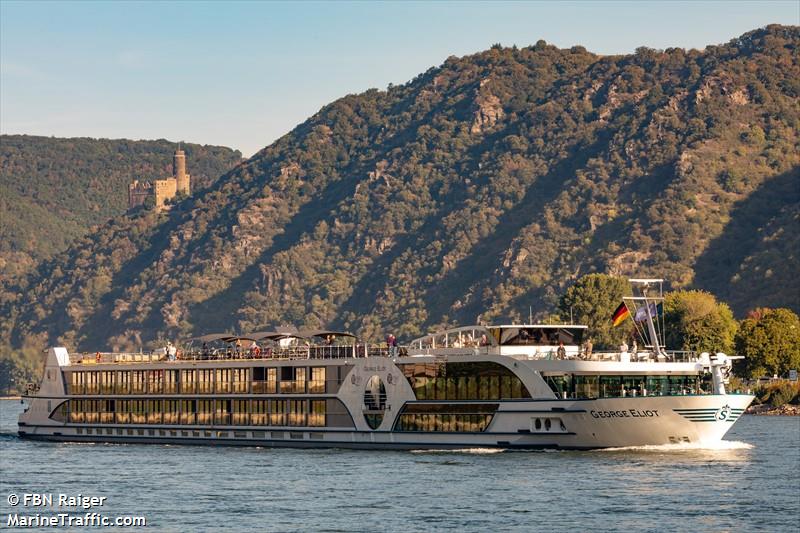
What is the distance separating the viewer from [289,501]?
61.9m

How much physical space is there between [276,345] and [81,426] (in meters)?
14.6

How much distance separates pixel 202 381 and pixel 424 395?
16.3 metres

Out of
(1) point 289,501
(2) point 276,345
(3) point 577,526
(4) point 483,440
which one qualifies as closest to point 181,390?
(2) point 276,345

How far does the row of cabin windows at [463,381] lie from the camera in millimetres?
74750

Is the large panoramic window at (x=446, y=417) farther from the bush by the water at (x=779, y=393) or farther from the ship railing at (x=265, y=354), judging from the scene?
the bush by the water at (x=779, y=393)

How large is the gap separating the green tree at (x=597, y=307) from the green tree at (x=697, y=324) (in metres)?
7.87

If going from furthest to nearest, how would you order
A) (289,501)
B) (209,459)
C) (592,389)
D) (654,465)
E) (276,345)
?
1. (276,345)
2. (209,459)
3. (592,389)
4. (654,465)
5. (289,501)

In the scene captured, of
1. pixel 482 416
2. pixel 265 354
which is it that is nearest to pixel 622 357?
pixel 482 416

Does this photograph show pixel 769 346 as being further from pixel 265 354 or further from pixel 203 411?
pixel 203 411

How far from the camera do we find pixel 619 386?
73.9 metres

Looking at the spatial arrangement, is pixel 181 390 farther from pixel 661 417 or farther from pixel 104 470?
pixel 661 417

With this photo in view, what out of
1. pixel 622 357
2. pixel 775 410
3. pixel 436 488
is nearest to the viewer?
pixel 436 488

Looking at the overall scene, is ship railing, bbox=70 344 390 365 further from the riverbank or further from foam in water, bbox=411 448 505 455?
the riverbank

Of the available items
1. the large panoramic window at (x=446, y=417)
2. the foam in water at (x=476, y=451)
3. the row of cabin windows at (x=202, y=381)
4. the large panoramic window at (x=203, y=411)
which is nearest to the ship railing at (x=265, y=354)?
the row of cabin windows at (x=202, y=381)
